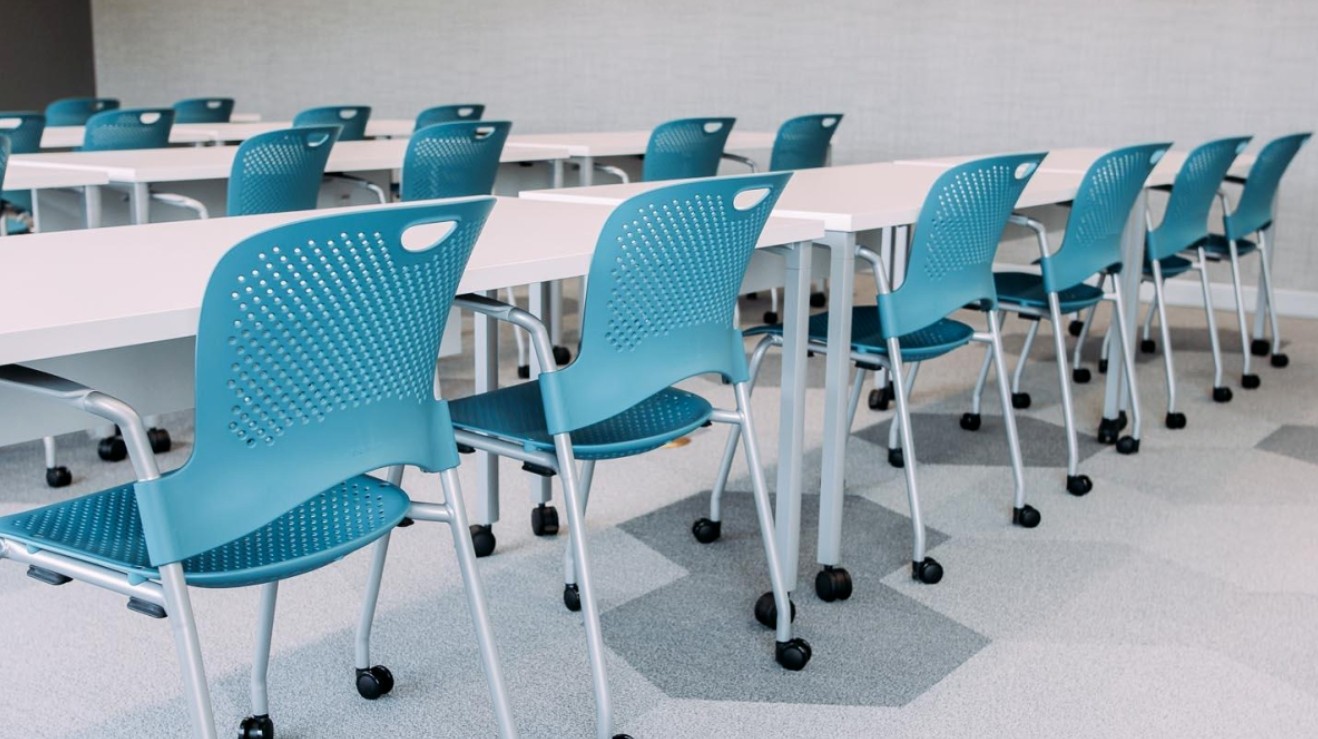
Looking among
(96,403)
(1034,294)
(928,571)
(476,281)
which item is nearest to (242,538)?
(96,403)

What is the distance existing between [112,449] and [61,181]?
2.30 ft

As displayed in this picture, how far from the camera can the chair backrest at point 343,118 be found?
5059 millimetres

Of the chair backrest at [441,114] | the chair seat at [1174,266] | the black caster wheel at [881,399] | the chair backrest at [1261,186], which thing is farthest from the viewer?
the chair backrest at [441,114]

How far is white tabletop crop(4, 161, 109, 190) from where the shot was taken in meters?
2.92

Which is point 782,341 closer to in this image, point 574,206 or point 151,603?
point 574,206

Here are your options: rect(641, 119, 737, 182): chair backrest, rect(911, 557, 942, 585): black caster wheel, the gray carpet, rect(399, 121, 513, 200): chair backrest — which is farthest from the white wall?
rect(911, 557, 942, 585): black caster wheel

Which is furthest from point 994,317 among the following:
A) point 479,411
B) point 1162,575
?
point 479,411

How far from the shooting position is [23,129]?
4.22 meters

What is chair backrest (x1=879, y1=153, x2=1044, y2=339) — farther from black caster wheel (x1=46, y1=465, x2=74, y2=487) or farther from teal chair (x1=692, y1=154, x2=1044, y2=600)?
black caster wheel (x1=46, y1=465, x2=74, y2=487)

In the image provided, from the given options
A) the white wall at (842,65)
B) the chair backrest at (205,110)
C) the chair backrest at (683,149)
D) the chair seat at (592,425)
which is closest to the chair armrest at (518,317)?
the chair seat at (592,425)

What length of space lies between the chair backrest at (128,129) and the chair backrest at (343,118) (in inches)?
Result: 24.8

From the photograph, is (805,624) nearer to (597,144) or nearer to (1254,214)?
(597,144)

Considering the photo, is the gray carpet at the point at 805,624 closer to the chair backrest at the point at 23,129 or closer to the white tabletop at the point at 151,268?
the white tabletop at the point at 151,268

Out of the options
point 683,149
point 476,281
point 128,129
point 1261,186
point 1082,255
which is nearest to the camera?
point 476,281
